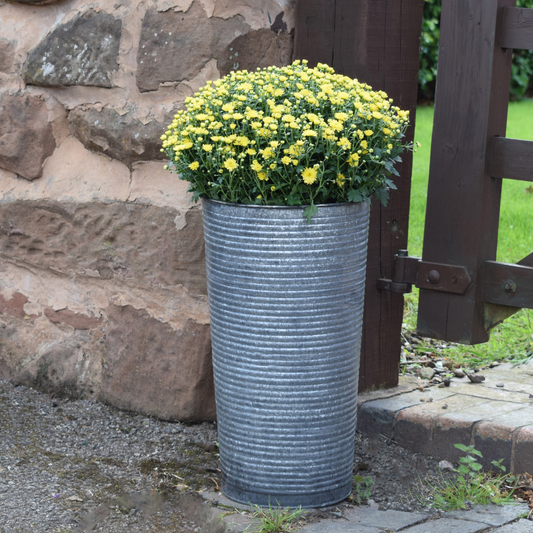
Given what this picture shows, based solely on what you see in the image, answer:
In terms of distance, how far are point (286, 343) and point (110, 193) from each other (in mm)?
918

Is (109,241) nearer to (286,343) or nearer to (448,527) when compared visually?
(286,343)

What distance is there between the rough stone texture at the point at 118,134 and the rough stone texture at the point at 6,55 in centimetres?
31

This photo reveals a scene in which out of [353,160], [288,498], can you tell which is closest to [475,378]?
[288,498]

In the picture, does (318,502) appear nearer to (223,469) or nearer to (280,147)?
(223,469)

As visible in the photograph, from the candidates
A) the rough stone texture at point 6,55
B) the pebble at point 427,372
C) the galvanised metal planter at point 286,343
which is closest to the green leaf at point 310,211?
the galvanised metal planter at point 286,343

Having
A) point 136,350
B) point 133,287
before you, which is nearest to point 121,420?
point 136,350

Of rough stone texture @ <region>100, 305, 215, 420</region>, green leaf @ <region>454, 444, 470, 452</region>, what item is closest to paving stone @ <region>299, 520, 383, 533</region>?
green leaf @ <region>454, 444, 470, 452</region>

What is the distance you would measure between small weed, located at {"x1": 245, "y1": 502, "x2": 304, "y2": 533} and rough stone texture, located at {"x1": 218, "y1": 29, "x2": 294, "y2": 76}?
1.25 meters

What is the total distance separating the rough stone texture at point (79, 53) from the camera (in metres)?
2.51

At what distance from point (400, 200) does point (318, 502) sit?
39.8 inches

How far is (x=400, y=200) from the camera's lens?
2621 millimetres

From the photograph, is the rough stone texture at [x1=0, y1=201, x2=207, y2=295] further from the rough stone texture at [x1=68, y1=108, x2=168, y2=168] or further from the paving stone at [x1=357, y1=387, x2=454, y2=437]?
the paving stone at [x1=357, y1=387, x2=454, y2=437]

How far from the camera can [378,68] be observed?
2.49 meters

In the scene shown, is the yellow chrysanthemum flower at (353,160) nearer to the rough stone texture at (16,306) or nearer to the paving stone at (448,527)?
the paving stone at (448,527)
